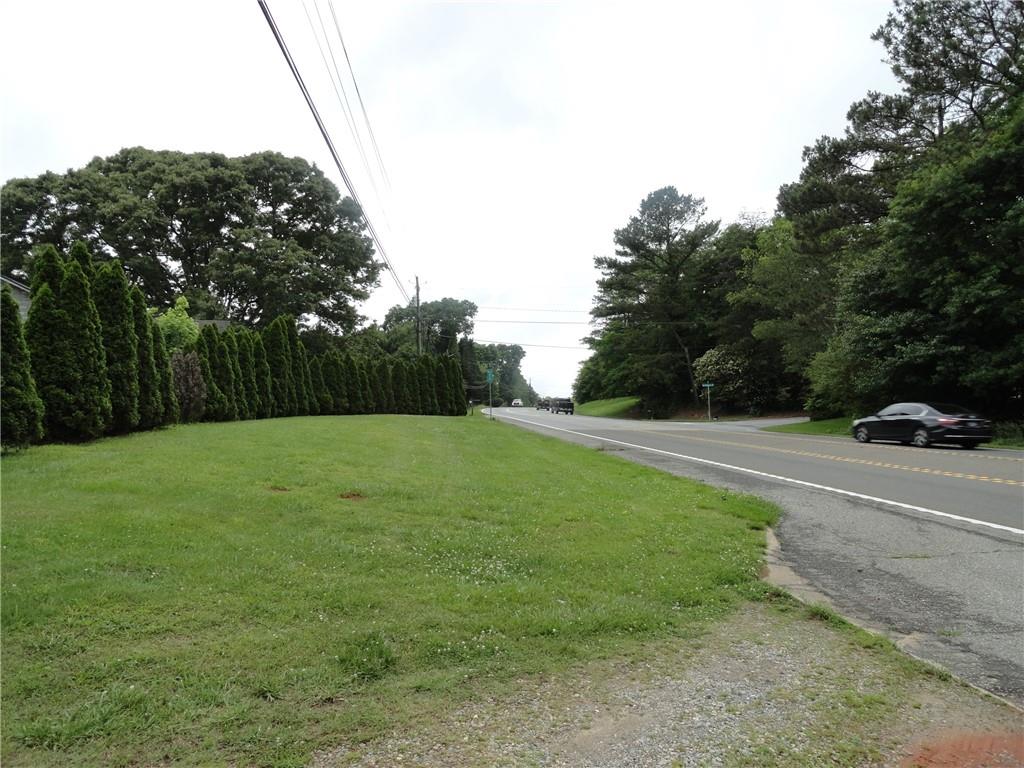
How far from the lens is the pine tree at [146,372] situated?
12.9m

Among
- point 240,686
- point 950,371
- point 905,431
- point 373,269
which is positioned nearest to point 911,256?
point 950,371

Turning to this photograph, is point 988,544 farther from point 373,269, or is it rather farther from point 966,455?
point 373,269

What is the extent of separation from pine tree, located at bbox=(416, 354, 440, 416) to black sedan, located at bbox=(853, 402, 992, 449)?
22.7 metres

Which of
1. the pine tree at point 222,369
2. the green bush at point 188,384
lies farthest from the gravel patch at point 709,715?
the pine tree at point 222,369

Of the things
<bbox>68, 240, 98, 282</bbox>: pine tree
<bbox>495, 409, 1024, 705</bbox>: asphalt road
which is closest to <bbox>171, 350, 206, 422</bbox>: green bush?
<bbox>68, 240, 98, 282</bbox>: pine tree

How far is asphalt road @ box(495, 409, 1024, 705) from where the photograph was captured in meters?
4.30

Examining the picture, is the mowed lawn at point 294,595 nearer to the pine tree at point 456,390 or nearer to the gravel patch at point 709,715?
the gravel patch at point 709,715

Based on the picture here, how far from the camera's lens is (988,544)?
6.84 metres

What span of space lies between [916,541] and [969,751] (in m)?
5.02

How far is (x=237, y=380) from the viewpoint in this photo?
779 inches

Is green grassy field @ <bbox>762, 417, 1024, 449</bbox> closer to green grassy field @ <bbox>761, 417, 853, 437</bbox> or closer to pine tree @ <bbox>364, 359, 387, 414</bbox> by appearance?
green grassy field @ <bbox>761, 417, 853, 437</bbox>

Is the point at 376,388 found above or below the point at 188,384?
above

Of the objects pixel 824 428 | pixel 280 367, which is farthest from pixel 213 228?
pixel 824 428

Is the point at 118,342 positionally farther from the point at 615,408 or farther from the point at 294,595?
the point at 615,408
